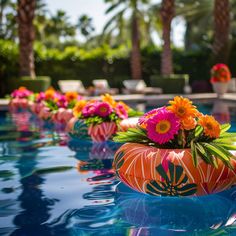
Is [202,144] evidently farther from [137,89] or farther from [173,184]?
[137,89]

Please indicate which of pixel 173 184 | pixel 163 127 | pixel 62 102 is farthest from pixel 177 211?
pixel 62 102

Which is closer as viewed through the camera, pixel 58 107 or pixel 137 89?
pixel 58 107

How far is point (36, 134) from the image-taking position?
11.5 m

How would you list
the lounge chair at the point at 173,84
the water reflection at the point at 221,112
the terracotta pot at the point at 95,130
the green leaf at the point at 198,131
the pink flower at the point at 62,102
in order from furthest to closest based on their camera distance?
the lounge chair at the point at 173,84, the water reflection at the point at 221,112, the pink flower at the point at 62,102, the terracotta pot at the point at 95,130, the green leaf at the point at 198,131

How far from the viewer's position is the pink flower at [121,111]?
9.33 metres

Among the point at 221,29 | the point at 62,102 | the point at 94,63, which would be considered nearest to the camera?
the point at 62,102

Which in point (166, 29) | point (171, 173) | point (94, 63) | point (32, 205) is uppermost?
point (166, 29)

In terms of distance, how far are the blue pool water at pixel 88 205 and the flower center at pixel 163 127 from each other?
0.87 m

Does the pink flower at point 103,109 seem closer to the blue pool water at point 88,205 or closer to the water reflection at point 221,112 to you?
the blue pool water at point 88,205

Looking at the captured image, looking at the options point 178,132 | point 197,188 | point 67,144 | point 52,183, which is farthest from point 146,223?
point 67,144

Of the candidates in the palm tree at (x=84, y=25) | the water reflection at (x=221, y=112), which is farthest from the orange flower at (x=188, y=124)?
the palm tree at (x=84, y=25)

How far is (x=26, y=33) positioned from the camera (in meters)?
22.3

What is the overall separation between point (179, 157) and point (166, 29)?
2089 cm

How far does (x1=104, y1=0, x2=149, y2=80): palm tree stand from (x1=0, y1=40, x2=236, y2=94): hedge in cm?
67
